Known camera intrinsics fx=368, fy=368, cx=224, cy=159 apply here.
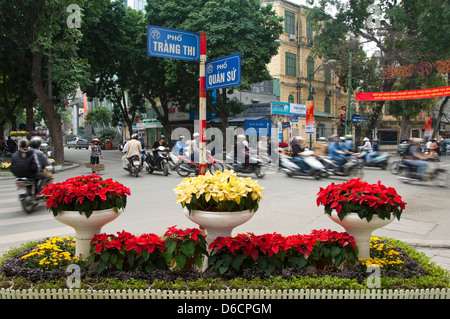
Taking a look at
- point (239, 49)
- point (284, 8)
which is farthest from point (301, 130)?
point (239, 49)

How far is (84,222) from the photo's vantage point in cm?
308

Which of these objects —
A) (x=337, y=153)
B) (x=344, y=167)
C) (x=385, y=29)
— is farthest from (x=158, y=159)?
(x=385, y=29)

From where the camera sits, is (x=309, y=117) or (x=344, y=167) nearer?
(x=344, y=167)

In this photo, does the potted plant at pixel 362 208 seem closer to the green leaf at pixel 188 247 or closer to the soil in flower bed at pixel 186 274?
the soil in flower bed at pixel 186 274

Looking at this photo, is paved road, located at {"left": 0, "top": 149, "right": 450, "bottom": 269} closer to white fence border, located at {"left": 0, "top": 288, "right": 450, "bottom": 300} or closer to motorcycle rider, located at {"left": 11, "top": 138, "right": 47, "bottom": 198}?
motorcycle rider, located at {"left": 11, "top": 138, "right": 47, "bottom": 198}

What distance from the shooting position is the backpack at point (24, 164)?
7543 millimetres

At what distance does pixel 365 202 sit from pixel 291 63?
2972 centimetres

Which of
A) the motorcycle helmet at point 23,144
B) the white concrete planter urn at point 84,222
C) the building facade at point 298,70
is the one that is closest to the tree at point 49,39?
the motorcycle helmet at point 23,144

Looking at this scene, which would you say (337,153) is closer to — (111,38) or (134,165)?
(134,165)

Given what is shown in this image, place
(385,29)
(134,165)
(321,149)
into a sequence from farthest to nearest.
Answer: (385,29)
(321,149)
(134,165)

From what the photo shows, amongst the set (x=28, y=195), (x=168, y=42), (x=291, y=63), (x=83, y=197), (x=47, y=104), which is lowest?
(x=28, y=195)

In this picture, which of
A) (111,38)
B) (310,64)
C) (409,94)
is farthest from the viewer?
(310,64)

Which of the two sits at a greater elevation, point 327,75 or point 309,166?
point 327,75

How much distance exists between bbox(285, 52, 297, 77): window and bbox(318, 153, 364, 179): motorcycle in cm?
1952
